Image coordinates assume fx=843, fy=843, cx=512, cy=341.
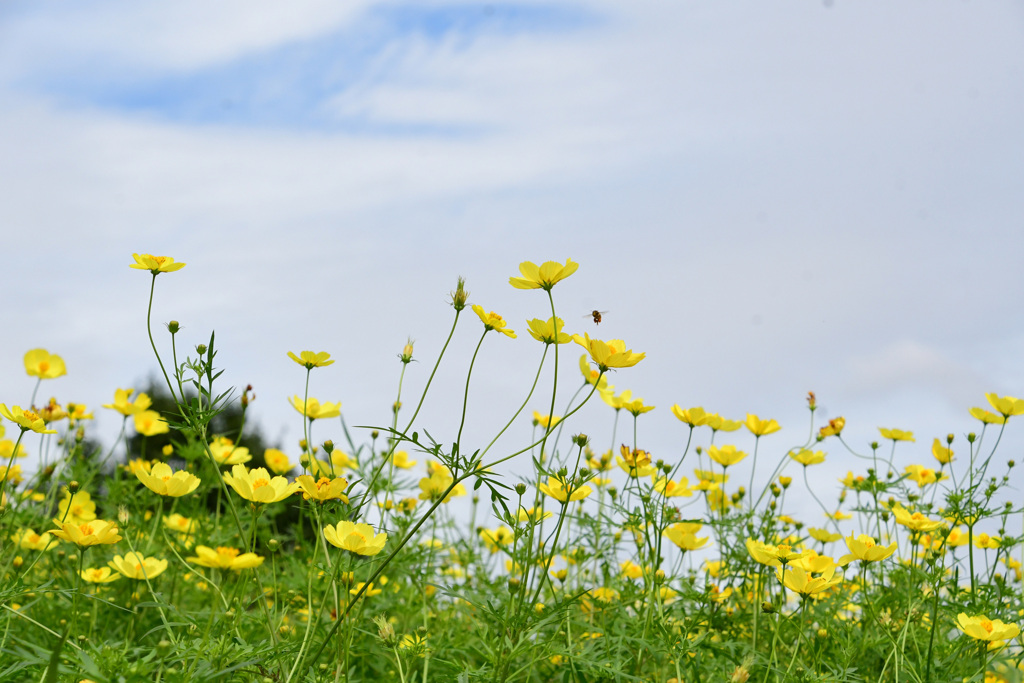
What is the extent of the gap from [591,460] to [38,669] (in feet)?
6.10

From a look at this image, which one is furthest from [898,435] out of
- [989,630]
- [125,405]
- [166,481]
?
[125,405]

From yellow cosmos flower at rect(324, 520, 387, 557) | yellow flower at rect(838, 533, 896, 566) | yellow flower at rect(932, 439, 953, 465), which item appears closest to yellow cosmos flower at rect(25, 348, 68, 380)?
yellow cosmos flower at rect(324, 520, 387, 557)

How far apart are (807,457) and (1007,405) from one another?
718 millimetres

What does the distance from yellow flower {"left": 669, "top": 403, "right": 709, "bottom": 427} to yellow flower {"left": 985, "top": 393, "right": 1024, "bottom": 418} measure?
3.17 feet

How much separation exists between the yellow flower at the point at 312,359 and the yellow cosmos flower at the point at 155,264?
0.39 meters

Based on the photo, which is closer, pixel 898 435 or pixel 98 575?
pixel 98 575

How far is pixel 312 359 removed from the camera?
2.30 m

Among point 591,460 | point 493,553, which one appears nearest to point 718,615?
point 591,460

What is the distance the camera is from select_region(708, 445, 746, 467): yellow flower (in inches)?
118

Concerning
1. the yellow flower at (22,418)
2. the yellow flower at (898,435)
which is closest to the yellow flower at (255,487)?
the yellow flower at (22,418)

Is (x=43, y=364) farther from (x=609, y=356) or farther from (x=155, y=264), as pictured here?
(x=609, y=356)

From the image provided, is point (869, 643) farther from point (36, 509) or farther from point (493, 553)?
point (36, 509)

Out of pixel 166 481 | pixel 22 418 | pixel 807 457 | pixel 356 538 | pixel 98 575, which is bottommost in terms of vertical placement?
pixel 98 575

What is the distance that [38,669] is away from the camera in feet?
6.01
